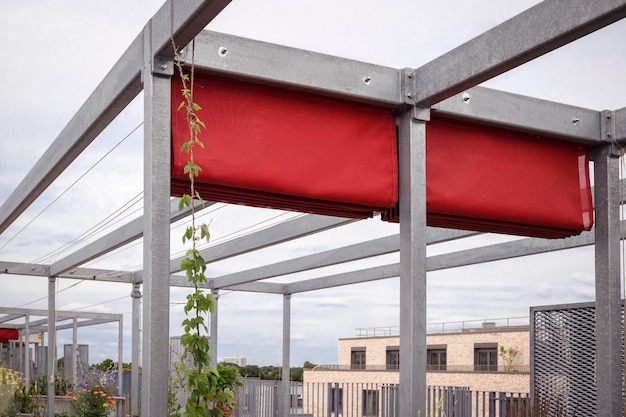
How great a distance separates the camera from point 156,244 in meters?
4.25

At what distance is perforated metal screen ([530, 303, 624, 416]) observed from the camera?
685 cm

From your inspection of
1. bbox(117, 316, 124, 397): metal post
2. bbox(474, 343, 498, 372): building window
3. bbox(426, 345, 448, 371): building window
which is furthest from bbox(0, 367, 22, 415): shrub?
bbox(426, 345, 448, 371): building window

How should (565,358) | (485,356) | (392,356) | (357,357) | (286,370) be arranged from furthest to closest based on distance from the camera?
1. (357,357)
2. (392,356)
3. (485,356)
4. (286,370)
5. (565,358)

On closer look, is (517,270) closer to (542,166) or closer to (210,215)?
(210,215)

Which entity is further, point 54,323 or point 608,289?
point 54,323

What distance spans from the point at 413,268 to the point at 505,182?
1286mm

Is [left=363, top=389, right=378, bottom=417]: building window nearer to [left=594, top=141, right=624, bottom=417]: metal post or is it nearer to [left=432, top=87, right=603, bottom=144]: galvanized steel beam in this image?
[left=594, top=141, right=624, bottom=417]: metal post

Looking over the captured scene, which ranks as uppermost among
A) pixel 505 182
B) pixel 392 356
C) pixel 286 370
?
pixel 505 182

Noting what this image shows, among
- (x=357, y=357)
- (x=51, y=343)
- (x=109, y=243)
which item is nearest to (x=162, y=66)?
(x=109, y=243)

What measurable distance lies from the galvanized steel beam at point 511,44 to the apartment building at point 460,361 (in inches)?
845

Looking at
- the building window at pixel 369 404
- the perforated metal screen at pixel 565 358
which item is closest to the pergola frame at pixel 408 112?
the perforated metal screen at pixel 565 358

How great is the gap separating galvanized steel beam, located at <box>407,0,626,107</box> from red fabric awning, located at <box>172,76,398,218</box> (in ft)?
1.44

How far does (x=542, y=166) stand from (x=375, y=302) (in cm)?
1488

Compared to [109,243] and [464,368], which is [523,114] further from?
[464,368]
